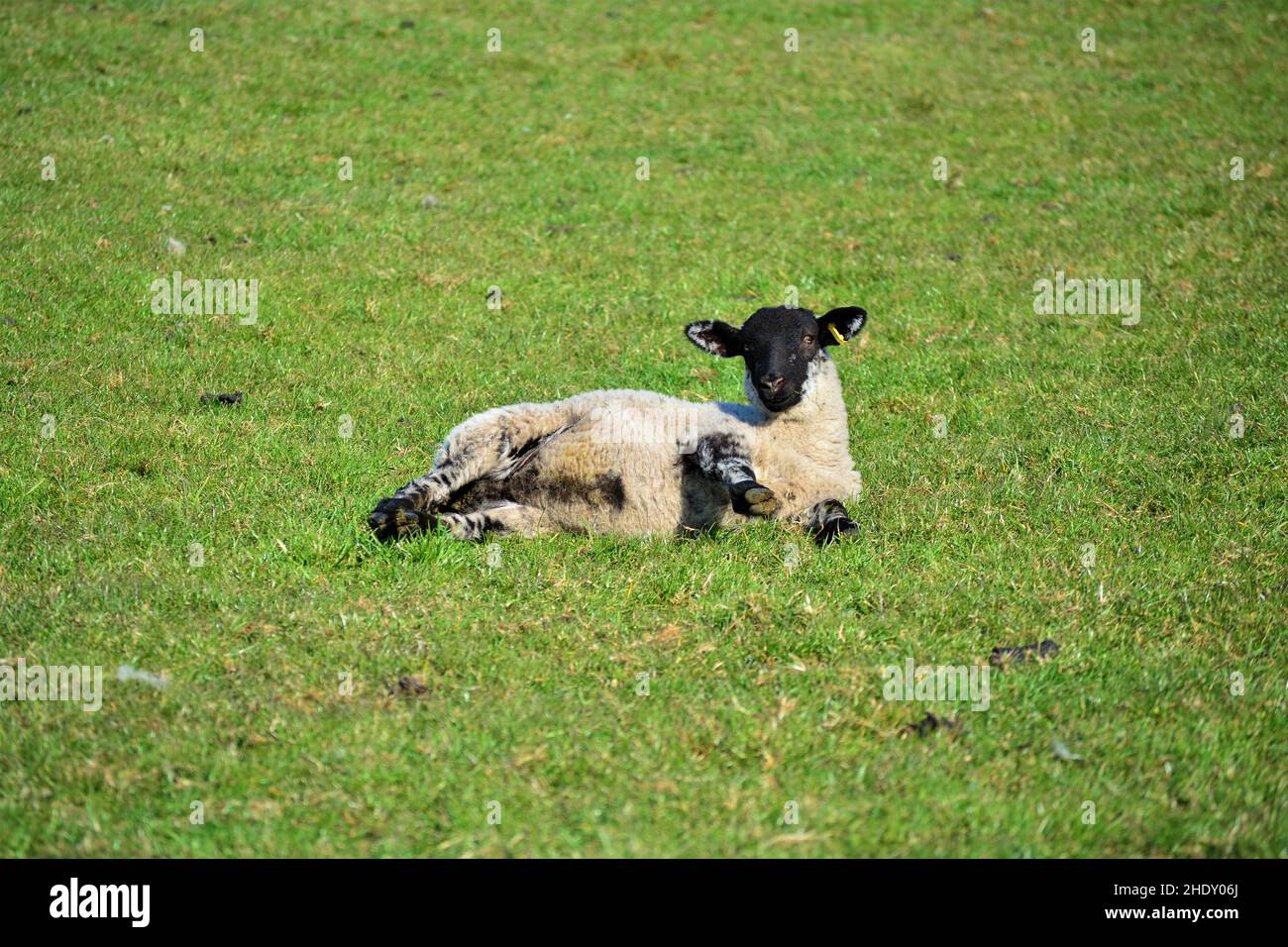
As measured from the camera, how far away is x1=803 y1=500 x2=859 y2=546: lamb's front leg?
29.9ft

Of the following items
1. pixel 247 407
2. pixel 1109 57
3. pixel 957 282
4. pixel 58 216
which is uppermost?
pixel 1109 57

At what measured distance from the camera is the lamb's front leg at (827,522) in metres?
9.12

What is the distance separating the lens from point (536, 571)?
8.62 meters

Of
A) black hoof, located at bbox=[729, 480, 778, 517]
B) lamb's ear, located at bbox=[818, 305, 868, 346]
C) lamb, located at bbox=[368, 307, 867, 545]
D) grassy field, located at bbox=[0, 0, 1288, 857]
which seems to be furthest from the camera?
lamb's ear, located at bbox=[818, 305, 868, 346]

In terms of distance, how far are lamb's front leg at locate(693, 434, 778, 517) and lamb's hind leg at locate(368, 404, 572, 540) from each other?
1283 mm

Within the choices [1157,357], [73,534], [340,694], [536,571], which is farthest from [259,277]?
[1157,357]

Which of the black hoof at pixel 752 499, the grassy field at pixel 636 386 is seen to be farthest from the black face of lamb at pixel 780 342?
the black hoof at pixel 752 499

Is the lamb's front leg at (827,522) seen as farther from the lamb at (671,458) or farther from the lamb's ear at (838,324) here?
the lamb's ear at (838,324)

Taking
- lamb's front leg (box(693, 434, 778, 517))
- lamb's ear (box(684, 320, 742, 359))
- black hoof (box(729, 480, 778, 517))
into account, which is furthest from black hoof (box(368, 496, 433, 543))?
lamb's ear (box(684, 320, 742, 359))

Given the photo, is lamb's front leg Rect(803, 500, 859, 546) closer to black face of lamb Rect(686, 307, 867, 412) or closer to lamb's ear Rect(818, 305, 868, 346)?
black face of lamb Rect(686, 307, 867, 412)

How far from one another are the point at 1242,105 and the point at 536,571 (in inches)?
716

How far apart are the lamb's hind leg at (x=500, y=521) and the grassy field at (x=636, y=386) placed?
0.34 metres
